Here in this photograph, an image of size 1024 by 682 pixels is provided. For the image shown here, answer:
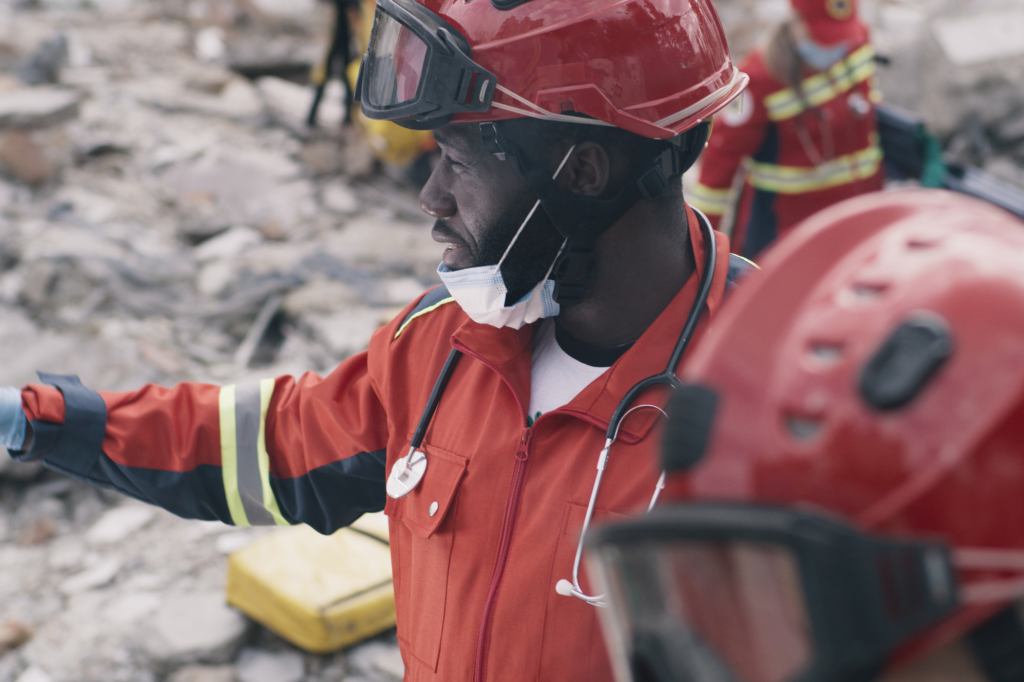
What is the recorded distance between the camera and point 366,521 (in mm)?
3457

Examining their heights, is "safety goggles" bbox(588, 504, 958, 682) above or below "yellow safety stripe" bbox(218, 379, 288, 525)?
above

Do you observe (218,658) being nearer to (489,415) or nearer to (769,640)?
(489,415)

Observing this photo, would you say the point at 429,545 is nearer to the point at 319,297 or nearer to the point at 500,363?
the point at 500,363

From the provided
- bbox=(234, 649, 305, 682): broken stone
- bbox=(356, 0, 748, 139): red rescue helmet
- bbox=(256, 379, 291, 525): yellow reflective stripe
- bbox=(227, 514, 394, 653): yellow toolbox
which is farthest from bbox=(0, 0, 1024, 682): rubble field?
bbox=(356, 0, 748, 139): red rescue helmet

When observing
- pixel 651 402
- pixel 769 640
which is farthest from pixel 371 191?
pixel 769 640

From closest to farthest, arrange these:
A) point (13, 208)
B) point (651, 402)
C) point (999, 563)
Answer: point (999, 563) < point (651, 402) < point (13, 208)

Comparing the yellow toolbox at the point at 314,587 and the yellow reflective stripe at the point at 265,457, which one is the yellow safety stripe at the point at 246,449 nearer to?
the yellow reflective stripe at the point at 265,457

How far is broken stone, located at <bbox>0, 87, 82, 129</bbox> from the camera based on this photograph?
650 cm

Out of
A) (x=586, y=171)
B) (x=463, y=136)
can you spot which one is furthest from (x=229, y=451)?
(x=586, y=171)

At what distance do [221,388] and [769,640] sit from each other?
4.40 feet

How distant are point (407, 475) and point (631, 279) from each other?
0.53 meters

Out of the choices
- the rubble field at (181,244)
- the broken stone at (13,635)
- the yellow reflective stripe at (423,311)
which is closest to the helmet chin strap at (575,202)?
the yellow reflective stripe at (423,311)

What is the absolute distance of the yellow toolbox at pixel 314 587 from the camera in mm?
3066

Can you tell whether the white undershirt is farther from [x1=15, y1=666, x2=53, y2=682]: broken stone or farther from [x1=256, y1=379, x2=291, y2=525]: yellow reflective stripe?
[x1=15, y1=666, x2=53, y2=682]: broken stone
